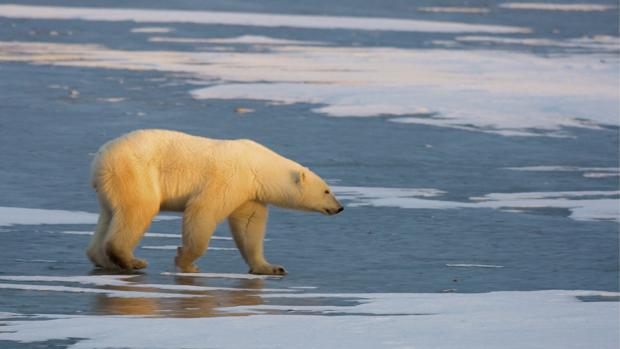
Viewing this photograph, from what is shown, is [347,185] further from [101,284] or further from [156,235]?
[101,284]

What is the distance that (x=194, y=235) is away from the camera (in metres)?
9.79

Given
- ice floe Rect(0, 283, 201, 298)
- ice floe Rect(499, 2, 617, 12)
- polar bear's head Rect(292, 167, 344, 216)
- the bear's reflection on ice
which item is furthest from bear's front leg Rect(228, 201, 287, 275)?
ice floe Rect(499, 2, 617, 12)

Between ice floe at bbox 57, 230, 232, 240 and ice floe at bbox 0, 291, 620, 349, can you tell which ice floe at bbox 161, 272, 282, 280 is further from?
ice floe at bbox 57, 230, 232, 240

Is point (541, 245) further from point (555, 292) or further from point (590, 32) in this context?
point (590, 32)

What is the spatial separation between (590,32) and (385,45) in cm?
824

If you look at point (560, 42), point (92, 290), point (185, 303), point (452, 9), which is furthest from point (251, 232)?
point (452, 9)

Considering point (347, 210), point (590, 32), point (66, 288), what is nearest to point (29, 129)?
point (347, 210)

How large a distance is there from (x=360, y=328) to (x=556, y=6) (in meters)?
42.3

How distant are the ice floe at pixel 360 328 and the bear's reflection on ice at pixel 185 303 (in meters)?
0.19

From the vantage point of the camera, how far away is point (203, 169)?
9.89 meters

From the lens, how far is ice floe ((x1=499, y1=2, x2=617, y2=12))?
4738cm

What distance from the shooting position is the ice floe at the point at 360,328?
7.12m

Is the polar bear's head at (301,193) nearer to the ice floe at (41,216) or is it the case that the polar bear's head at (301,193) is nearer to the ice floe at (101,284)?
the ice floe at (101,284)

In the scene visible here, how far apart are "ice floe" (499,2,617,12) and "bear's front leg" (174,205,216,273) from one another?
38197mm
